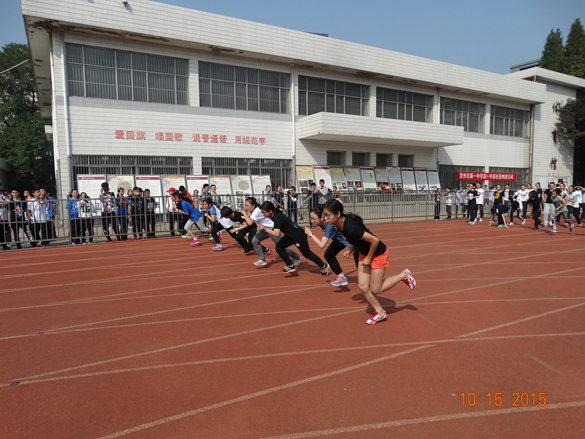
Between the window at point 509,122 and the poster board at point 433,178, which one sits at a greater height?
the window at point 509,122

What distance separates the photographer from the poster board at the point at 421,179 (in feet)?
90.0

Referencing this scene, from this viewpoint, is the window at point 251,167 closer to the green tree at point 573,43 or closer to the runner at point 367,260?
the runner at point 367,260

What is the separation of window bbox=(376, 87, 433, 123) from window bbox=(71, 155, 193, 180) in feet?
44.3

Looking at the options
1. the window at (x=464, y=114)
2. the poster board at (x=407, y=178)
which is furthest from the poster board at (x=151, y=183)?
the window at (x=464, y=114)

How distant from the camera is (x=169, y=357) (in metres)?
4.23

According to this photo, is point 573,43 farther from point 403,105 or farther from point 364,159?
point 364,159

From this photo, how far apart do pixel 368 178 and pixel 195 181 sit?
447 inches

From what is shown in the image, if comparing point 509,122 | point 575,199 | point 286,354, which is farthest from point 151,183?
point 509,122

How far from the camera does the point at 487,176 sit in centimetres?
3091

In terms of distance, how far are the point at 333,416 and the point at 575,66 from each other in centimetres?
5129

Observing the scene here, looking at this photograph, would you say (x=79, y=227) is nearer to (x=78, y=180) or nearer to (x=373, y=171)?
(x=78, y=180)

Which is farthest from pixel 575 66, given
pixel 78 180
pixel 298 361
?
pixel 298 361

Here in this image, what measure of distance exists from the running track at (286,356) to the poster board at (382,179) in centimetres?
1781
